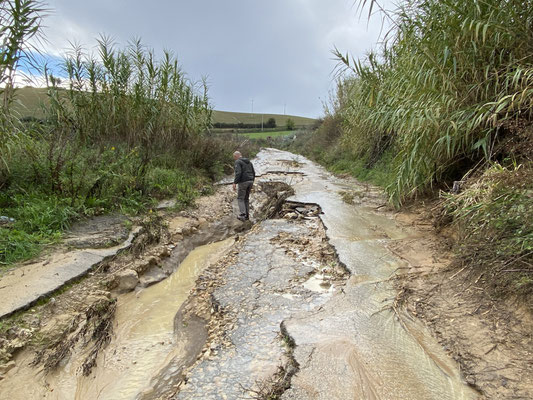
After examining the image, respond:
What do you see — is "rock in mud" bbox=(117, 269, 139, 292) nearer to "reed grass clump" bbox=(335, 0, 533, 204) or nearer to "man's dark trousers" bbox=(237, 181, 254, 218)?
"man's dark trousers" bbox=(237, 181, 254, 218)

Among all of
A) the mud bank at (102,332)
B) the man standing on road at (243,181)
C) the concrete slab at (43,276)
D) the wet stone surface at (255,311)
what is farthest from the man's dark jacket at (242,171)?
the concrete slab at (43,276)

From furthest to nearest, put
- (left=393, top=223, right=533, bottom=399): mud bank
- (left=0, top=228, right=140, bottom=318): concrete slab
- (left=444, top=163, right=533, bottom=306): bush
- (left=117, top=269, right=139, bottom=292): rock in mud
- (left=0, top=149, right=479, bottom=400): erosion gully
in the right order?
(left=117, top=269, right=139, bottom=292): rock in mud
(left=0, top=228, right=140, bottom=318): concrete slab
(left=444, top=163, right=533, bottom=306): bush
(left=0, top=149, right=479, bottom=400): erosion gully
(left=393, top=223, right=533, bottom=399): mud bank

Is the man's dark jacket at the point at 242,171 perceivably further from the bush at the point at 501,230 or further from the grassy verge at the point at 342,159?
the bush at the point at 501,230

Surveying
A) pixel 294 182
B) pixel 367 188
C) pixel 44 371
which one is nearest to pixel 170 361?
pixel 44 371

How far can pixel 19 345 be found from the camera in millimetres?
2406

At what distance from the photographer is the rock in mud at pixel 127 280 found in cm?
361

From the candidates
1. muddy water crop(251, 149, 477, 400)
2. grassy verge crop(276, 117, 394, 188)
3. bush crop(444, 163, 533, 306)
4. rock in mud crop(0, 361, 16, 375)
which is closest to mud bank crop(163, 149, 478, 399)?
muddy water crop(251, 149, 477, 400)

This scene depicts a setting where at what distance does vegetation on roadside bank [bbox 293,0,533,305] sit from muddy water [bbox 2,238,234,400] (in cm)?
288

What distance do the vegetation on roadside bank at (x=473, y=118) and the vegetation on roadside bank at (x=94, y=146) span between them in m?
4.24

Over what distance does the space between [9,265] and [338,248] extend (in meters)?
3.85

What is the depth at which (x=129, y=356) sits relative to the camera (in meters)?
2.60

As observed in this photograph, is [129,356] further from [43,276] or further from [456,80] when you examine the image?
[456,80]

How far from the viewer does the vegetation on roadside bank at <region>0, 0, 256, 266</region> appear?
155 inches

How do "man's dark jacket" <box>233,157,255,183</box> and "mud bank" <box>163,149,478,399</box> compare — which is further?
"man's dark jacket" <box>233,157,255,183</box>
